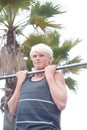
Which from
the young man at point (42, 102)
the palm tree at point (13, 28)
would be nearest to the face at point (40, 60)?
the young man at point (42, 102)

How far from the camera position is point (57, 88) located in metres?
3.11

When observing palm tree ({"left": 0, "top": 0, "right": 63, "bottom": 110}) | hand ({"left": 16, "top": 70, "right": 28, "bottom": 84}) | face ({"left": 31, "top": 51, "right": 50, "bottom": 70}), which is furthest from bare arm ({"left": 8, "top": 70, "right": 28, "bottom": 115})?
palm tree ({"left": 0, "top": 0, "right": 63, "bottom": 110})

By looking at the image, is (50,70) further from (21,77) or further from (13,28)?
(13,28)

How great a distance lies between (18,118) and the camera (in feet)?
10.3

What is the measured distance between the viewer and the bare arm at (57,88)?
3.10 m

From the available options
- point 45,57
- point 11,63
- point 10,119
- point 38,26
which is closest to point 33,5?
point 38,26

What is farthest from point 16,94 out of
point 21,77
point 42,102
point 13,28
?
point 13,28

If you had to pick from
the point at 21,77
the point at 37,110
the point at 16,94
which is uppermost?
the point at 21,77

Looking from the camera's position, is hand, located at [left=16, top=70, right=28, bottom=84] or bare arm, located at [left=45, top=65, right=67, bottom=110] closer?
bare arm, located at [left=45, top=65, right=67, bottom=110]

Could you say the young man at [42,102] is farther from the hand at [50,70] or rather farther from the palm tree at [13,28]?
the palm tree at [13,28]

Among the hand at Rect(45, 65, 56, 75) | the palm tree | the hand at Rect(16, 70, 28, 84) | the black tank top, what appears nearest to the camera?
the black tank top

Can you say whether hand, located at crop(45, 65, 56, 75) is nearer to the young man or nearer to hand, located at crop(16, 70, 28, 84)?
the young man

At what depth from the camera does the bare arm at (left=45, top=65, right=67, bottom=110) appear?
3096 millimetres

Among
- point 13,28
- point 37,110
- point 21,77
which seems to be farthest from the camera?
point 13,28
